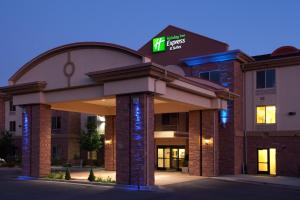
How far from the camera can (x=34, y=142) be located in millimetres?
27250

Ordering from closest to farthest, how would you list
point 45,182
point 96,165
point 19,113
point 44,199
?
point 44,199 < point 45,182 < point 96,165 < point 19,113

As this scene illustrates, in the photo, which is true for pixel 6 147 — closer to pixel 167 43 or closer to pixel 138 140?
pixel 167 43

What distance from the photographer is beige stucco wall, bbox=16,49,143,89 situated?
23.4m

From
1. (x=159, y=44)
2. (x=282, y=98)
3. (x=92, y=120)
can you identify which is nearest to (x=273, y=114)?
(x=282, y=98)

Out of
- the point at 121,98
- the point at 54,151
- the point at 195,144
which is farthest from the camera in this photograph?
the point at 54,151

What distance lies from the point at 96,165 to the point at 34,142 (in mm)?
18166

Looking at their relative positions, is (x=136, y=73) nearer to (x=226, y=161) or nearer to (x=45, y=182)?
(x=45, y=182)

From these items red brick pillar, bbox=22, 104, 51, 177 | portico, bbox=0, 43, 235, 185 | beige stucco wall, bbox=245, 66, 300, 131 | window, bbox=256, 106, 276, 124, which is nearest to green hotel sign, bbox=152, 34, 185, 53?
portico, bbox=0, 43, 235, 185

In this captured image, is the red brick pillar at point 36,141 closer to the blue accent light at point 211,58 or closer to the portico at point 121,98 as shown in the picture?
the portico at point 121,98

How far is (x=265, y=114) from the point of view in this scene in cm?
3156

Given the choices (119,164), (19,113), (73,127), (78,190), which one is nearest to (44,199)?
(78,190)

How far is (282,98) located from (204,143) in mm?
6995

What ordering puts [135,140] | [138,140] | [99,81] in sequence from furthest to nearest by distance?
[99,81]
[135,140]
[138,140]

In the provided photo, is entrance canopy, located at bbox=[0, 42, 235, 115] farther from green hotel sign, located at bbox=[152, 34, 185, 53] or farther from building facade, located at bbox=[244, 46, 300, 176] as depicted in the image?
green hotel sign, located at bbox=[152, 34, 185, 53]
